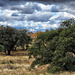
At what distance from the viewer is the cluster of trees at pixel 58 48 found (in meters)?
14.0

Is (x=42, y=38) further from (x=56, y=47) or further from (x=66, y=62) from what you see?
(x=66, y=62)

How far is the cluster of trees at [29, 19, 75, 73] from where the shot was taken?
14.0 metres

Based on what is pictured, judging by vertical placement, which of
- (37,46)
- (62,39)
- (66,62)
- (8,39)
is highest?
(62,39)

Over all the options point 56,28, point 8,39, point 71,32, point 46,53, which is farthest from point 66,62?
point 8,39

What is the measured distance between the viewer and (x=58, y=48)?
14312 millimetres

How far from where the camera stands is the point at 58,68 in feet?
46.0

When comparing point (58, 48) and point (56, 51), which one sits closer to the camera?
point (56, 51)

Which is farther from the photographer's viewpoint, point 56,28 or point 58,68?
point 56,28

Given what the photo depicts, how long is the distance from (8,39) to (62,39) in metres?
27.6

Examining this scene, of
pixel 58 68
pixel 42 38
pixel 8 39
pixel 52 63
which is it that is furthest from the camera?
pixel 8 39

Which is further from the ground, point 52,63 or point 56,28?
point 56,28

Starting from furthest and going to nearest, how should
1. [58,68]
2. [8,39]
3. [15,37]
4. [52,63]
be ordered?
[15,37] → [8,39] → [52,63] → [58,68]

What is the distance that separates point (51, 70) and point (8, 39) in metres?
27.6

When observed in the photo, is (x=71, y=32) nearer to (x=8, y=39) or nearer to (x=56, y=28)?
(x=56, y=28)
